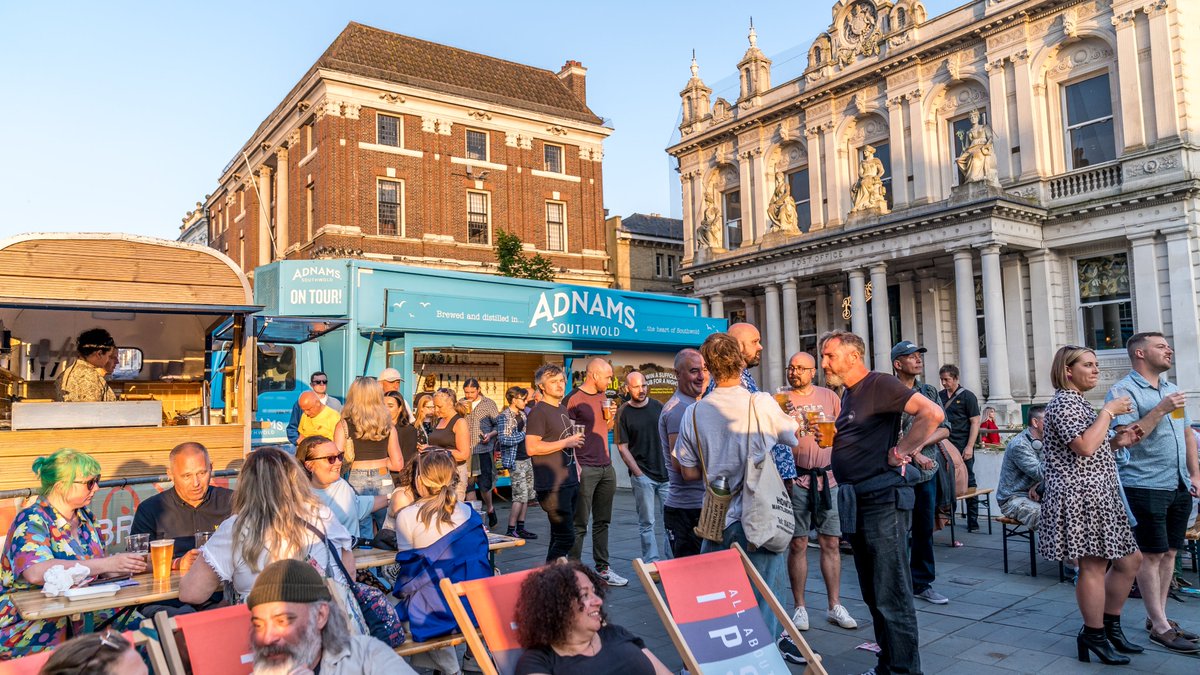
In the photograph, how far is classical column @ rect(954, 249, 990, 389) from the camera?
22453 mm

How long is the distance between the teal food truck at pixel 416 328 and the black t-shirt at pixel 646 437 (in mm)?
6076

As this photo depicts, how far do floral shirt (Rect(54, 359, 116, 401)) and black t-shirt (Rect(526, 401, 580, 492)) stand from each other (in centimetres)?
396

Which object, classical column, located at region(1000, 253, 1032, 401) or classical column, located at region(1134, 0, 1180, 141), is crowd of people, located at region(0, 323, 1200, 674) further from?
classical column, located at region(1000, 253, 1032, 401)

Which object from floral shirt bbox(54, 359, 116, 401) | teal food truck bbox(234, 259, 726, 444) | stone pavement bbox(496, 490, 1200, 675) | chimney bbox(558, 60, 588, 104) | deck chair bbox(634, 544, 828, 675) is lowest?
stone pavement bbox(496, 490, 1200, 675)

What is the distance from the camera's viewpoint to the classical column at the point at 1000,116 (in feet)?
76.7

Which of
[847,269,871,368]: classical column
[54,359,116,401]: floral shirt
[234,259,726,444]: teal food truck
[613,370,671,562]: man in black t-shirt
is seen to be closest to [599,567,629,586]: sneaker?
[613,370,671,562]: man in black t-shirt

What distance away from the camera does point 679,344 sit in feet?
58.3

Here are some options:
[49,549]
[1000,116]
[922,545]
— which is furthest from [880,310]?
[49,549]

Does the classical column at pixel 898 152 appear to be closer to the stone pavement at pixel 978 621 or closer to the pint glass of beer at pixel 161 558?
the stone pavement at pixel 978 621

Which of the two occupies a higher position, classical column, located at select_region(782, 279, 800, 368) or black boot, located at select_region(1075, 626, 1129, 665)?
classical column, located at select_region(782, 279, 800, 368)

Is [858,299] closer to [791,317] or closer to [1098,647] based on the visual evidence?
[791,317]

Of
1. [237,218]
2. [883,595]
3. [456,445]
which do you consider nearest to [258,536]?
[883,595]

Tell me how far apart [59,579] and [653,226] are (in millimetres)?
41856

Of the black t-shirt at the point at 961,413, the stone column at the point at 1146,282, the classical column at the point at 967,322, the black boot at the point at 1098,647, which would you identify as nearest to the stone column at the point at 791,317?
the classical column at the point at 967,322
